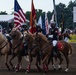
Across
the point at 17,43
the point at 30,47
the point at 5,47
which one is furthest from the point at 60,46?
the point at 5,47

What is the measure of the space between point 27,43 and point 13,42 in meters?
0.76

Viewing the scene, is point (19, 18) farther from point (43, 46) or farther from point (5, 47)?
point (43, 46)

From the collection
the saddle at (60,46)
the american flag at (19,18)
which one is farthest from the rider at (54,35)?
the american flag at (19,18)

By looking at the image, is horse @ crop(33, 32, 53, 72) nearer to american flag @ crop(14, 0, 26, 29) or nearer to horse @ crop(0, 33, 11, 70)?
horse @ crop(0, 33, 11, 70)

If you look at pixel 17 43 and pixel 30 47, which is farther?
pixel 17 43

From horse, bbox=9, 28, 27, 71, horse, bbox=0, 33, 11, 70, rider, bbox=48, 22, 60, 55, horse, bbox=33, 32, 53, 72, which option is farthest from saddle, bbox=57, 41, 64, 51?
horse, bbox=0, 33, 11, 70

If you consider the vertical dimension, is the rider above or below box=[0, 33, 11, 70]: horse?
above

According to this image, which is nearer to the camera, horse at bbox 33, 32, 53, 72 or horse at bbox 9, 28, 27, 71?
horse at bbox 33, 32, 53, 72

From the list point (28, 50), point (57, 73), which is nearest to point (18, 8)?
point (28, 50)

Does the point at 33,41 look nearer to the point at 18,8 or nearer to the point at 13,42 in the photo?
the point at 13,42

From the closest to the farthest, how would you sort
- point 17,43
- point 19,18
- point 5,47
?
point 17,43 < point 5,47 < point 19,18

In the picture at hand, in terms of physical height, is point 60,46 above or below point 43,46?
below

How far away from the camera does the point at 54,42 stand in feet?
60.3

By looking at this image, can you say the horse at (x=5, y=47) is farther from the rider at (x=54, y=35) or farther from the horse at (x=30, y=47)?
the rider at (x=54, y=35)
